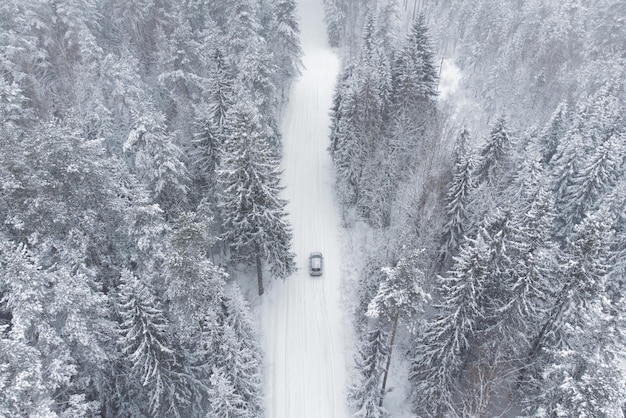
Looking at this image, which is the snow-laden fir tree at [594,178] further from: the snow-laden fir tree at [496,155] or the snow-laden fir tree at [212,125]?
the snow-laden fir tree at [212,125]

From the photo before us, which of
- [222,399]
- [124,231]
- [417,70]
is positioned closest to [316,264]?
[222,399]

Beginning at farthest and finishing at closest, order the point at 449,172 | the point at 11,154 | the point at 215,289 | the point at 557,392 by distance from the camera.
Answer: the point at 449,172, the point at 215,289, the point at 11,154, the point at 557,392

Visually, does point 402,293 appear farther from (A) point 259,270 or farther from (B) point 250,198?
(A) point 259,270

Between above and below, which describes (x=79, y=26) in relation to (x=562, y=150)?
above

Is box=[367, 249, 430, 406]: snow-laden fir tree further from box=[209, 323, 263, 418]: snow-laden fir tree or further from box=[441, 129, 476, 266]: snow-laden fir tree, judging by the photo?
box=[441, 129, 476, 266]: snow-laden fir tree

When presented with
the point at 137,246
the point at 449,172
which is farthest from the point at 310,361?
the point at 449,172

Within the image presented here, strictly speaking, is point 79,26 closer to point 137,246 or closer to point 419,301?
point 137,246
